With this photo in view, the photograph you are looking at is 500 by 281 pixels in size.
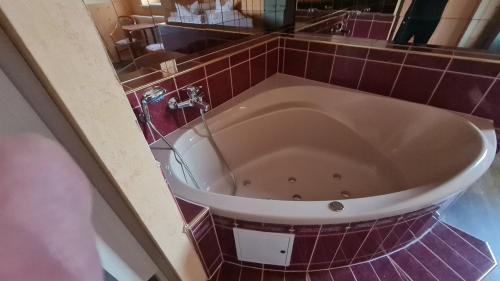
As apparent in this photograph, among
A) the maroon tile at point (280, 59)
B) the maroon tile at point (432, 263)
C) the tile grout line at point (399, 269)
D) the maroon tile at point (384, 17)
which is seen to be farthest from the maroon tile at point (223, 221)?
the maroon tile at point (384, 17)

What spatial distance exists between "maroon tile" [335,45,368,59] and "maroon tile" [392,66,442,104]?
→ 0.74ft

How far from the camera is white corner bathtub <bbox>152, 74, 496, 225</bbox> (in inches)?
39.5

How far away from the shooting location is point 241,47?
1.25 m

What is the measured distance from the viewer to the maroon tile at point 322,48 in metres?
1.31

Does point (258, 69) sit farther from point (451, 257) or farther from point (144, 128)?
point (451, 257)

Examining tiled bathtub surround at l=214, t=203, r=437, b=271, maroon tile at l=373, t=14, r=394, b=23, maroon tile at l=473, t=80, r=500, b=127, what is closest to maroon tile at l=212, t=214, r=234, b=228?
tiled bathtub surround at l=214, t=203, r=437, b=271

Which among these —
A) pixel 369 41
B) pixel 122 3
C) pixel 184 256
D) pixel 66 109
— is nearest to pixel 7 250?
pixel 66 109

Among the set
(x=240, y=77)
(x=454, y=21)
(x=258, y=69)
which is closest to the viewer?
(x=454, y=21)

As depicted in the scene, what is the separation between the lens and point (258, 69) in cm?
141

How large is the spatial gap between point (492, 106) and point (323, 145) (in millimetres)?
805

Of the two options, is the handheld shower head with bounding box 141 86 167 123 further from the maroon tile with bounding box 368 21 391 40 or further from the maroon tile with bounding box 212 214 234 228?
the maroon tile with bounding box 368 21 391 40

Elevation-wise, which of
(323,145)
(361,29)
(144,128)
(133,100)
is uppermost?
(361,29)

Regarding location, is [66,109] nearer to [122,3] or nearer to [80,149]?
[80,149]

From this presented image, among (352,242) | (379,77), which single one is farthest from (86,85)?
Result: (379,77)
